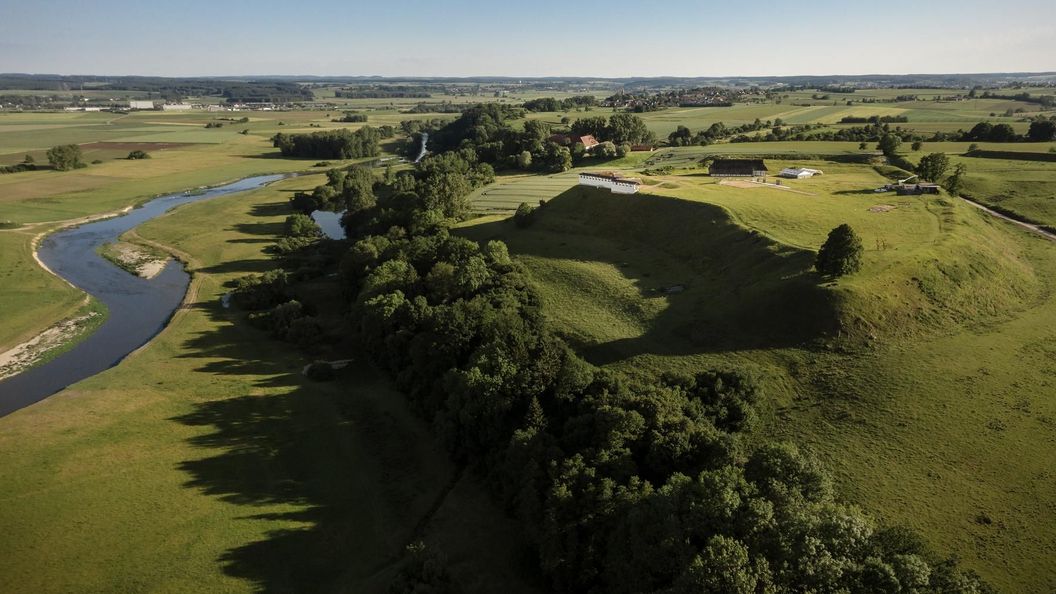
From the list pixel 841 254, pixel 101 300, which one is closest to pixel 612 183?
pixel 841 254

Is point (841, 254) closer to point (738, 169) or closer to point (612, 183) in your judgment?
point (612, 183)

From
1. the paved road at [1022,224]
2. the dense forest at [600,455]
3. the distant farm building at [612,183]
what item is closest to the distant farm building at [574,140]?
the distant farm building at [612,183]

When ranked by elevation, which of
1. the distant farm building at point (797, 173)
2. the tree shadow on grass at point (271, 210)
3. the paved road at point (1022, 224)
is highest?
the distant farm building at point (797, 173)

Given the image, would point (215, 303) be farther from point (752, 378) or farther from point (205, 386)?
point (752, 378)

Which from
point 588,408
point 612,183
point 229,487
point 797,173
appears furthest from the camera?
point 797,173

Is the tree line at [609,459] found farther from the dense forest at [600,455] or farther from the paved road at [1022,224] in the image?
the paved road at [1022,224]

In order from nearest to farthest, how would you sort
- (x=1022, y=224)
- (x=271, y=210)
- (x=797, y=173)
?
(x=1022, y=224) → (x=797, y=173) → (x=271, y=210)

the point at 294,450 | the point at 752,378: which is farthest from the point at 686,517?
the point at 294,450
